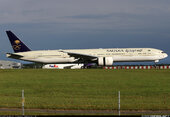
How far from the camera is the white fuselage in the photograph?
60188mm

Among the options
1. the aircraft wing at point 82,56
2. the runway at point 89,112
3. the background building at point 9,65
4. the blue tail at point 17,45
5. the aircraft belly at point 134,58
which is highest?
the runway at point 89,112

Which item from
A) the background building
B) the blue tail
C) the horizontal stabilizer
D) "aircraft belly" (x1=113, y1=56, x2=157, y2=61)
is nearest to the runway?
"aircraft belly" (x1=113, y1=56, x2=157, y2=61)

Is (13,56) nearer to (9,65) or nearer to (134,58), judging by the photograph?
(134,58)

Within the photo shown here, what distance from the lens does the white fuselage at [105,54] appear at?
6019 centimetres

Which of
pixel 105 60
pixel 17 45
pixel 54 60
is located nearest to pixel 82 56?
pixel 105 60

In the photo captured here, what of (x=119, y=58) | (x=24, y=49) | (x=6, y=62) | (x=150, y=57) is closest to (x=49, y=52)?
(x=24, y=49)

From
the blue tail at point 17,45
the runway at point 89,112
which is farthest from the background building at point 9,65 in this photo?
the runway at point 89,112

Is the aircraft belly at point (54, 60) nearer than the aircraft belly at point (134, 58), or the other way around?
the aircraft belly at point (134, 58)

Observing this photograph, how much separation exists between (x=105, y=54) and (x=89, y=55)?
2954 millimetres

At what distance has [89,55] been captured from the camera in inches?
2406

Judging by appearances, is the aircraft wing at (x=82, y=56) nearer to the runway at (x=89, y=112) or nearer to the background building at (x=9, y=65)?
the runway at (x=89, y=112)

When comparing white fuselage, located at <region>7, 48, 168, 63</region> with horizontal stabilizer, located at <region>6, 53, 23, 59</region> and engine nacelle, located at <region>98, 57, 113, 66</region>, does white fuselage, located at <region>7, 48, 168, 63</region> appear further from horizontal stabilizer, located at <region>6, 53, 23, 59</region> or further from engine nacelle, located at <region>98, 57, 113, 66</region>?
engine nacelle, located at <region>98, 57, 113, 66</region>

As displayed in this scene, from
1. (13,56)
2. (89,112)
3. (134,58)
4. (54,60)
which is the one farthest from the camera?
(13,56)

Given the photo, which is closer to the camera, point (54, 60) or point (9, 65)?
point (54, 60)
